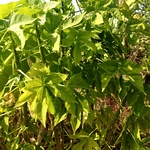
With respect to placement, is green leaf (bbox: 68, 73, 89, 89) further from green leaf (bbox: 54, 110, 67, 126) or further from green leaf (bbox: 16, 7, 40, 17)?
green leaf (bbox: 16, 7, 40, 17)

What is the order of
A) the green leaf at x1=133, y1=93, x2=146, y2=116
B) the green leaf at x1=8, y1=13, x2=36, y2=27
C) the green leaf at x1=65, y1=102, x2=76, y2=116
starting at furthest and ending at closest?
the green leaf at x1=133, y1=93, x2=146, y2=116
the green leaf at x1=65, y1=102, x2=76, y2=116
the green leaf at x1=8, y1=13, x2=36, y2=27

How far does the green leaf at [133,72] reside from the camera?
111 centimetres

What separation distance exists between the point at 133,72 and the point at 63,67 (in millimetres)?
207

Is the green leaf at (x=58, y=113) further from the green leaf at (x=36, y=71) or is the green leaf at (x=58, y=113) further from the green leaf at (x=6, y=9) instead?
the green leaf at (x=6, y=9)

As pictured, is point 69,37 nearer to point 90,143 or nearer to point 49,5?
point 49,5

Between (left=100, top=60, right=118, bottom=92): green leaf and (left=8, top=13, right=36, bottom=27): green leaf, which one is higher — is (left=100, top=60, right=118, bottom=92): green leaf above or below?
below

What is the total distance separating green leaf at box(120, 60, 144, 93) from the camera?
3.64 feet

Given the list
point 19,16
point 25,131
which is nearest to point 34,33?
point 19,16

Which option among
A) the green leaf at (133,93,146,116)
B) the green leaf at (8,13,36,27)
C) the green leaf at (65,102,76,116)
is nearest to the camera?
the green leaf at (8,13,36,27)

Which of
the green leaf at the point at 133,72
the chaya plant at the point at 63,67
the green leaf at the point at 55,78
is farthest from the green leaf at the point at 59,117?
the green leaf at the point at 133,72

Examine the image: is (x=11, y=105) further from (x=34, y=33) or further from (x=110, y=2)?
(x=110, y=2)

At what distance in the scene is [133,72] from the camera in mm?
1122

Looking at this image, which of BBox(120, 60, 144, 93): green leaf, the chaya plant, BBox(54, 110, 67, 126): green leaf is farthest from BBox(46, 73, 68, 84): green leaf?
BBox(120, 60, 144, 93): green leaf

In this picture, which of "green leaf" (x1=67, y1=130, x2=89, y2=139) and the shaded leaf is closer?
the shaded leaf
